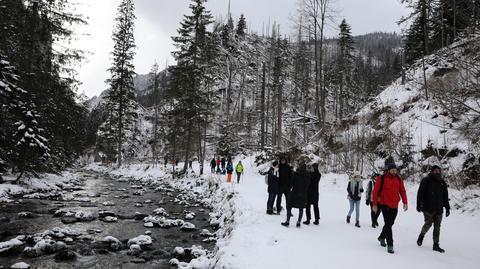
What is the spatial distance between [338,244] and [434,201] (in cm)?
258

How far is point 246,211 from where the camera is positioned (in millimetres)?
12508

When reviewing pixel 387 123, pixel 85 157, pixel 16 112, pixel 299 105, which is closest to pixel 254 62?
pixel 299 105

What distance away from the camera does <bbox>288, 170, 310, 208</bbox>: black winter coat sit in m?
10.3

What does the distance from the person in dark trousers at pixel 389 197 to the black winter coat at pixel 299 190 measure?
2.22 metres

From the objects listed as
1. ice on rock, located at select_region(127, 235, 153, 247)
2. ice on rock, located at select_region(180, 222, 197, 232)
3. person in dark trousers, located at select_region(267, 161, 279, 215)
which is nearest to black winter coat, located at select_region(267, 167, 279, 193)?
person in dark trousers, located at select_region(267, 161, 279, 215)

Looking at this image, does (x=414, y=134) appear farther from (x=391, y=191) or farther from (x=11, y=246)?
(x=11, y=246)

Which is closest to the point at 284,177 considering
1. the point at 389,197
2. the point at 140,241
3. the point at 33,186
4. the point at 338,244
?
the point at 338,244

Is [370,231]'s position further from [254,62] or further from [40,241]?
[254,62]

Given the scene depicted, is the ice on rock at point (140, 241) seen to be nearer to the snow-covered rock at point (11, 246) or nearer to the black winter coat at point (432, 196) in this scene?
the snow-covered rock at point (11, 246)

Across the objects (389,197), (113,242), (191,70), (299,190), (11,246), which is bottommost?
(113,242)

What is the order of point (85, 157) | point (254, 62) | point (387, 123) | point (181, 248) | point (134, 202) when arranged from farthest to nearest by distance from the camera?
point (254, 62)
point (85, 157)
point (387, 123)
point (134, 202)
point (181, 248)

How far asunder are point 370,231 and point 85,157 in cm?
7059

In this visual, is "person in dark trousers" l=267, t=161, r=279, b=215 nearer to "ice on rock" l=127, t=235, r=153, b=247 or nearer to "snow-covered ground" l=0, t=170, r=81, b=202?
"ice on rock" l=127, t=235, r=153, b=247

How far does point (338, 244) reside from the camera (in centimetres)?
863
